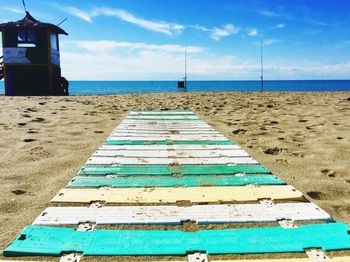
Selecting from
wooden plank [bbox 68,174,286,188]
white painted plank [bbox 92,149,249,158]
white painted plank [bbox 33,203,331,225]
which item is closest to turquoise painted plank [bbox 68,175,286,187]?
wooden plank [bbox 68,174,286,188]

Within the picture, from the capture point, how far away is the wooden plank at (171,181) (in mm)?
3154

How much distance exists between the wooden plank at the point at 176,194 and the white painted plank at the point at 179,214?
0.45 feet

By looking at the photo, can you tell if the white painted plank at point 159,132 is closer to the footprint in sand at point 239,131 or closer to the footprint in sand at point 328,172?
the footprint in sand at point 239,131

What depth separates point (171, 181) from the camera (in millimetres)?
3240

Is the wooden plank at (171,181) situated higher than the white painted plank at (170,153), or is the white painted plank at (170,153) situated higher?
the white painted plank at (170,153)

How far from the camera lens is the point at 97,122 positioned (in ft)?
25.6

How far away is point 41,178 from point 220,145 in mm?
2573

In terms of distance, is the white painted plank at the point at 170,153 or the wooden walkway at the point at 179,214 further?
the white painted plank at the point at 170,153

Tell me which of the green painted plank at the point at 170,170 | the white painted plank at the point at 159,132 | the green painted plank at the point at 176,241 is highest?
the white painted plank at the point at 159,132

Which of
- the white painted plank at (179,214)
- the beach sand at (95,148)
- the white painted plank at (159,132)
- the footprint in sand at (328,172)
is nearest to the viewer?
the white painted plank at (179,214)

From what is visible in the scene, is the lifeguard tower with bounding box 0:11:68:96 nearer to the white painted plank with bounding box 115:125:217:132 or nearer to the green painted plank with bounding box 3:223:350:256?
the white painted plank with bounding box 115:125:217:132

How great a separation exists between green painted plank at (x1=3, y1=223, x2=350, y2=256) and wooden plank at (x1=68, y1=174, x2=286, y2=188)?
3.00ft

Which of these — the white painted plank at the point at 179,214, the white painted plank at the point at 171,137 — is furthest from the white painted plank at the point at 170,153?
the white painted plank at the point at 179,214

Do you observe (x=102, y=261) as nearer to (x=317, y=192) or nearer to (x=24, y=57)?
(x=317, y=192)
